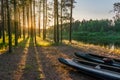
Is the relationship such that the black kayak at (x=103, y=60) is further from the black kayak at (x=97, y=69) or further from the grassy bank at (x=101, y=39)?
the grassy bank at (x=101, y=39)

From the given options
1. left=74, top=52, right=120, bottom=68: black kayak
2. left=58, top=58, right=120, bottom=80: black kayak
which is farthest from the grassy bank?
left=58, top=58, right=120, bottom=80: black kayak

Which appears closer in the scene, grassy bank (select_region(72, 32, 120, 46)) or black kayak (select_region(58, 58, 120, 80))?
black kayak (select_region(58, 58, 120, 80))

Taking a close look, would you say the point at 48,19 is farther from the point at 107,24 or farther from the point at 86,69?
the point at 107,24

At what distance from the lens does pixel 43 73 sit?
14.8 metres

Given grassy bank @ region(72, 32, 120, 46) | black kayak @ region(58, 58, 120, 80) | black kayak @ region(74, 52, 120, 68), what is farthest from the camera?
grassy bank @ region(72, 32, 120, 46)

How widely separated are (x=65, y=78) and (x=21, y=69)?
3.27 meters

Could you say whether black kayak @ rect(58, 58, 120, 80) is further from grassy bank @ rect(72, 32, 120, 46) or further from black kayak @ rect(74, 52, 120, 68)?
grassy bank @ rect(72, 32, 120, 46)

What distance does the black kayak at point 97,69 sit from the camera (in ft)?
41.7

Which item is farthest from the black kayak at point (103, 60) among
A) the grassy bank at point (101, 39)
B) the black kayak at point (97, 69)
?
the grassy bank at point (101, 39)

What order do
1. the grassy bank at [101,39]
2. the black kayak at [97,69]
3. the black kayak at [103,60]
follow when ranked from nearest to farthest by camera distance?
the black kayak at [97,69]
the black kayak at [103,60]
the grassy bank at [101,39]

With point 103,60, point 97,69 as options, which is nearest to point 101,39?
point 103,60

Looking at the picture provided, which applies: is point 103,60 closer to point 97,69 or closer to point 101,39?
point 97,69

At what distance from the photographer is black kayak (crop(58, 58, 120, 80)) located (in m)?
12.7

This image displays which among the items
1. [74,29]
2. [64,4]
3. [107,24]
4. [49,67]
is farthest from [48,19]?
[74,29]
